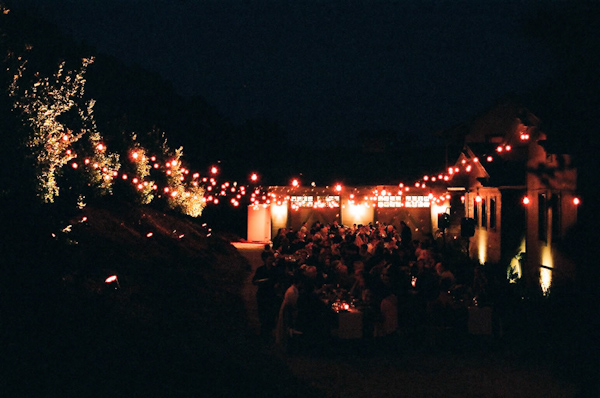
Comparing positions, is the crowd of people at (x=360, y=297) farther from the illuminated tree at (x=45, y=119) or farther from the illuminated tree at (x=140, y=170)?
the illuminated tree at (x=140, y=170)

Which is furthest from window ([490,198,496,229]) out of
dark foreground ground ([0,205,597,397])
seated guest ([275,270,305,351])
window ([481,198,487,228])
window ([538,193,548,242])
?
seated guest ([275,270,305,351])

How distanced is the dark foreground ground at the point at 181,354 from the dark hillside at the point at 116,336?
0.02 metres

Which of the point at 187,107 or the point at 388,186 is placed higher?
the point at 187,107

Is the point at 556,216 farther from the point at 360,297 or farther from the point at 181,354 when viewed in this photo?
the point at 181,354

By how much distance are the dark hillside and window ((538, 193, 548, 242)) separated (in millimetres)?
7482

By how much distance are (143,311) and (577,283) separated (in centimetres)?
801

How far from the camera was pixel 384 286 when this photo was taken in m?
11.6

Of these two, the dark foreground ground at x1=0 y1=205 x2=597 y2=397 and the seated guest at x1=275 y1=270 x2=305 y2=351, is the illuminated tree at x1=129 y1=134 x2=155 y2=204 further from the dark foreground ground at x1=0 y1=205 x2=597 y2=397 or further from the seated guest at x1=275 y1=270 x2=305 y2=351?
the seated guest at x1=275 y1=270 x2=305 y2=351

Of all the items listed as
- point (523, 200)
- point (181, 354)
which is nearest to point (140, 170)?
point (523, 200)

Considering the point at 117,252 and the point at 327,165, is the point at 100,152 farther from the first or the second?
the point at 327,165

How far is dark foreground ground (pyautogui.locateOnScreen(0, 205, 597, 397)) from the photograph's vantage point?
6.76 meters

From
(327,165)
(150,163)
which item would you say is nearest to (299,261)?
(150,163)

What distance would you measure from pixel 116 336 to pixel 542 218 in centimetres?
1142

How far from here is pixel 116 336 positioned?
803 cm
